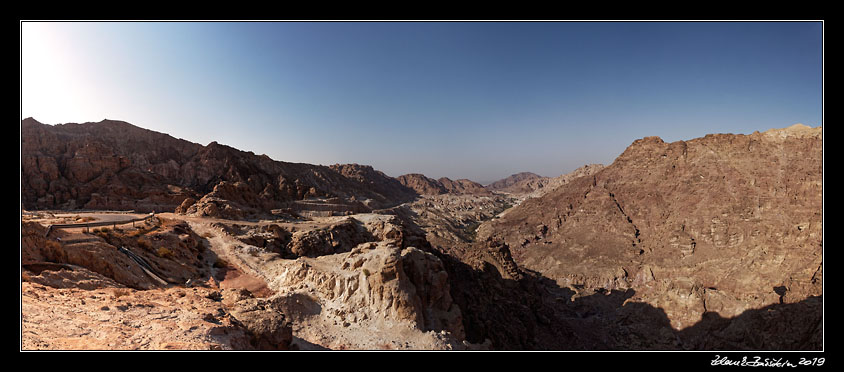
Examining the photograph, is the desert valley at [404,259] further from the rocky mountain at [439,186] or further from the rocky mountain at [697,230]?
the rocky mountain at [439,186]

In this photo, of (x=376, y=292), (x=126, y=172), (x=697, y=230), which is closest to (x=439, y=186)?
(x=697, y=230)

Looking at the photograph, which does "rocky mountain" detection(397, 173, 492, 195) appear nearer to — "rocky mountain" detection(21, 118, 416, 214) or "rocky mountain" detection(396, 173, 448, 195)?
"rocky mountain" detection(396, 173, 448, 195)

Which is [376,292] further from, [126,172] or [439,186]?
[439,186]

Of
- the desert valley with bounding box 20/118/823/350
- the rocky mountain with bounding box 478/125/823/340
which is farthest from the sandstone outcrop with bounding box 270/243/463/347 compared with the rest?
the rocky mountain with bounding box 478/125/823/340

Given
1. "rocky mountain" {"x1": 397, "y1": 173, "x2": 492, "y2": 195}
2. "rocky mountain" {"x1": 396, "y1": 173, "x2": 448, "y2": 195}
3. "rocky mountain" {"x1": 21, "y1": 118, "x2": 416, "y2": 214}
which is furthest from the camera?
"rocky mountain" {"x1": 397, "y1": 173, "x2": 492, "y2": 195}

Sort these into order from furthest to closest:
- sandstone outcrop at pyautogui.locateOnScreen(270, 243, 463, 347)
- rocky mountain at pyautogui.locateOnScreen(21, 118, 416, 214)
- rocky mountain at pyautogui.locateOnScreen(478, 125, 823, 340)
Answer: rocky mountain at pyautogui.locateOnScreen(21, 118, 416, 214) < rocky mountain at pyautogui.locateOnScreen(478, 125, 823, 340) < sandstone outcrop at pyautogui.locateOnScreen(270, 243, 463, 347)

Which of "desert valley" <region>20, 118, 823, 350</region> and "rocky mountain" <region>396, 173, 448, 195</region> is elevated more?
"rocky mountain" <region>396, 173, 448, 195</region>

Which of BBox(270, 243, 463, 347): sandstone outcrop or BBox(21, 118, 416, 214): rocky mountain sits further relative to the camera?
BBox(21, 118, 416, 214): rocky mountain

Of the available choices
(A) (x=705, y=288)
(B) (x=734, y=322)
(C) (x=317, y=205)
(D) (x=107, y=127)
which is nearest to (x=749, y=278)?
(A) (x=705, y=288)
